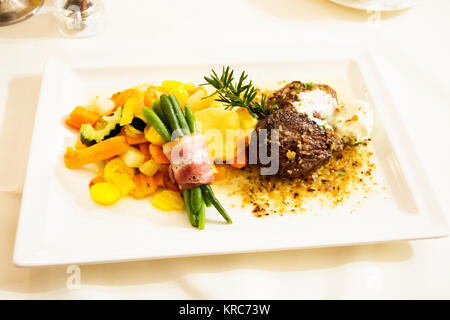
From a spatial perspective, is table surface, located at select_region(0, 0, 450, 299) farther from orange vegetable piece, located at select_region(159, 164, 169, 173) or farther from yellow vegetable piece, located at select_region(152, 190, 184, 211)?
orange vegetable piece, located at select_region(159, 164, 169, 173)

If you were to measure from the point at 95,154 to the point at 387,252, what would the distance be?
1.74 meters

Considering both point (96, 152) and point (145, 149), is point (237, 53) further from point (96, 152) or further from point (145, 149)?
point (96, 152)

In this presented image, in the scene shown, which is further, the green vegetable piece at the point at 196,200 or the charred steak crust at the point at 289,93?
the charred steak crust at the point at 289,93

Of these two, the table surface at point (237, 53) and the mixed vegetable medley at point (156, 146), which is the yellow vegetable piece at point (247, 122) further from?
the table surface at point (237, 53)

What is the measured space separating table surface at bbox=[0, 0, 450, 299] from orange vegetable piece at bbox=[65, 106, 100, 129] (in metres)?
0.37

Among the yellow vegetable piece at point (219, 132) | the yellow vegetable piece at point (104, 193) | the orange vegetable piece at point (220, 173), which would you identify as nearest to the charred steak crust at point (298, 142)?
the yellow vegetable piece at point (219, 132)

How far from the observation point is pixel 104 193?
2.24m

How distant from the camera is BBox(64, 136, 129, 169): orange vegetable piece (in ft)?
7.66

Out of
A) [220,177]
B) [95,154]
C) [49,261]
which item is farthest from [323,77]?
[49,261]

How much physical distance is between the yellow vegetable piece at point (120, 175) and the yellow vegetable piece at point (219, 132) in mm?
475

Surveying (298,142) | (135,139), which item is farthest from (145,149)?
(298,142)

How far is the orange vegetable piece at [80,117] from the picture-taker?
8.21ft

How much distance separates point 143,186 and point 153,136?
0.95 ft

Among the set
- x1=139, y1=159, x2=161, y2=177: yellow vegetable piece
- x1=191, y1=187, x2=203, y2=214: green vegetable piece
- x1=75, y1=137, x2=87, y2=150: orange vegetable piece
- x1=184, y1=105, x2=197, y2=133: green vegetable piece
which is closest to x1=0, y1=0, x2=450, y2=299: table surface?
x1=191, y1=187, x2=203, y2=214: green vegetable piece
